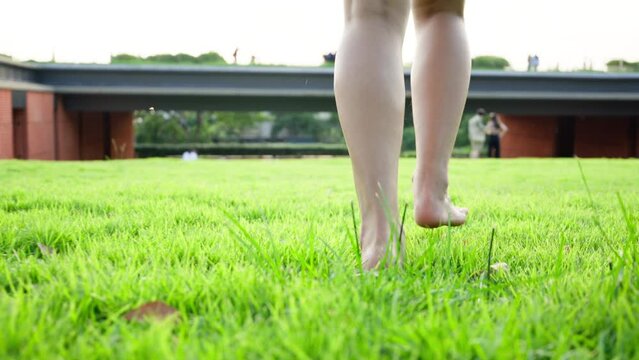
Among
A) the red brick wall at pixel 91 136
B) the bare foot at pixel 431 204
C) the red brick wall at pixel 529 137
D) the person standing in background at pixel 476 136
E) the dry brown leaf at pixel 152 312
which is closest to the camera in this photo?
the dry brown leaf at pixel 152 312

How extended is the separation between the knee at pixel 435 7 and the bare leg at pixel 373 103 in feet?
0.76

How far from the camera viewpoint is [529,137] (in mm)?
32250

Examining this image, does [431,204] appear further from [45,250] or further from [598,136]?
[598,136]

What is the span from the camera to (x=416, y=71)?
200cm

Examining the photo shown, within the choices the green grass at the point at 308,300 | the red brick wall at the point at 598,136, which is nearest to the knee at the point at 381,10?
the green grass at the point at 308,300

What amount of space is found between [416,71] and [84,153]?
27.8m

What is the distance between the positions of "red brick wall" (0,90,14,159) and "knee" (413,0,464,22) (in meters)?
18.8

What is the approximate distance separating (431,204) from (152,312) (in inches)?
39.0

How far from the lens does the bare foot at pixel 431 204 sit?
72.4 inches

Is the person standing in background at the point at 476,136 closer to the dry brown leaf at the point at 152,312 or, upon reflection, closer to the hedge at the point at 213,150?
the hedge at the point at 213,150

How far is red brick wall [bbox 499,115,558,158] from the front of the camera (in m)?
31.0

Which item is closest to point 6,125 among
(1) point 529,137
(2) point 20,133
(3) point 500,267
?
(2) point 20,133

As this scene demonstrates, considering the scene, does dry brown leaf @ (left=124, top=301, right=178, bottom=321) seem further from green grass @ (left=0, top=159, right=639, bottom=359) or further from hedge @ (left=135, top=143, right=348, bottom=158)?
A: hedge @ (left=135, top=143, right=348, bottom=158)

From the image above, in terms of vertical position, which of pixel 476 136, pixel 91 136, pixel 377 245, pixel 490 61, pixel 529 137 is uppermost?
pixel 490 61
